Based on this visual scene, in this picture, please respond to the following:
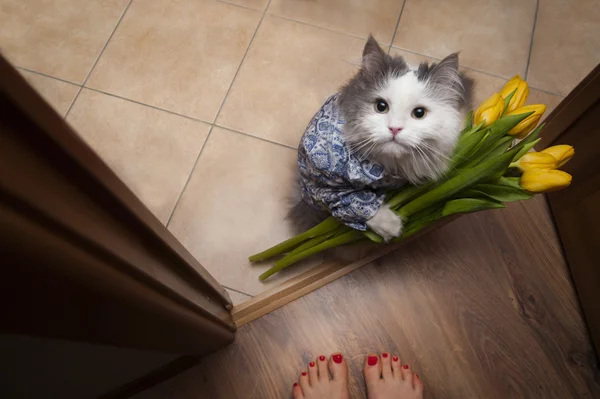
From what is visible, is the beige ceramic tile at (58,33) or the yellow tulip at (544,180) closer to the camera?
the yellow tulip at (544,180)

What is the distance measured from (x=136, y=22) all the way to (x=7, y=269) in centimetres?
133

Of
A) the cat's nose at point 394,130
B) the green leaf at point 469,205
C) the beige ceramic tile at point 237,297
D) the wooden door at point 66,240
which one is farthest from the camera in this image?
the beige ceramic tile at point 237,297

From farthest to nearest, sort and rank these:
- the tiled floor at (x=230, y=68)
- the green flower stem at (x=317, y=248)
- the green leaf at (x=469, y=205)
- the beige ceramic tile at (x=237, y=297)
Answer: the tiled floor at (x=230, y=68), the beige ceramic tile at (x=237, y=297), the green flower stem at (x=317, y=248), the green leaf at (x=469, y=205)

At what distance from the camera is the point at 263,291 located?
1106mm

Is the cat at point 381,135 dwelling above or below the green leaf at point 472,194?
above

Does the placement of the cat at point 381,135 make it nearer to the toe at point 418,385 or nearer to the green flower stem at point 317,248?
the green flower stem at point 317,248

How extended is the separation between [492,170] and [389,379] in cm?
58

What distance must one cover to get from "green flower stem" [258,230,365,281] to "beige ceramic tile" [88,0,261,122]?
55 centimetres

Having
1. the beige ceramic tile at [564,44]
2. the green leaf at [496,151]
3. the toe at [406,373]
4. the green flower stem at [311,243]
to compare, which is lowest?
the toe at [406,373]

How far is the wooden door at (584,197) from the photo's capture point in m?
1.00

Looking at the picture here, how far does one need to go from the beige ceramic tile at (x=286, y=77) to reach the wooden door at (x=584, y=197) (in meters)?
0.65

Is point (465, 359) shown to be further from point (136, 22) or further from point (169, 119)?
point (136, 22)

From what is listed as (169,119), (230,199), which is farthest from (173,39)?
(230,199)

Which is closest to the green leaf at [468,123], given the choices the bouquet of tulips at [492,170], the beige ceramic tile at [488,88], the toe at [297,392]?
the bouquet of tulips at [492,170]
